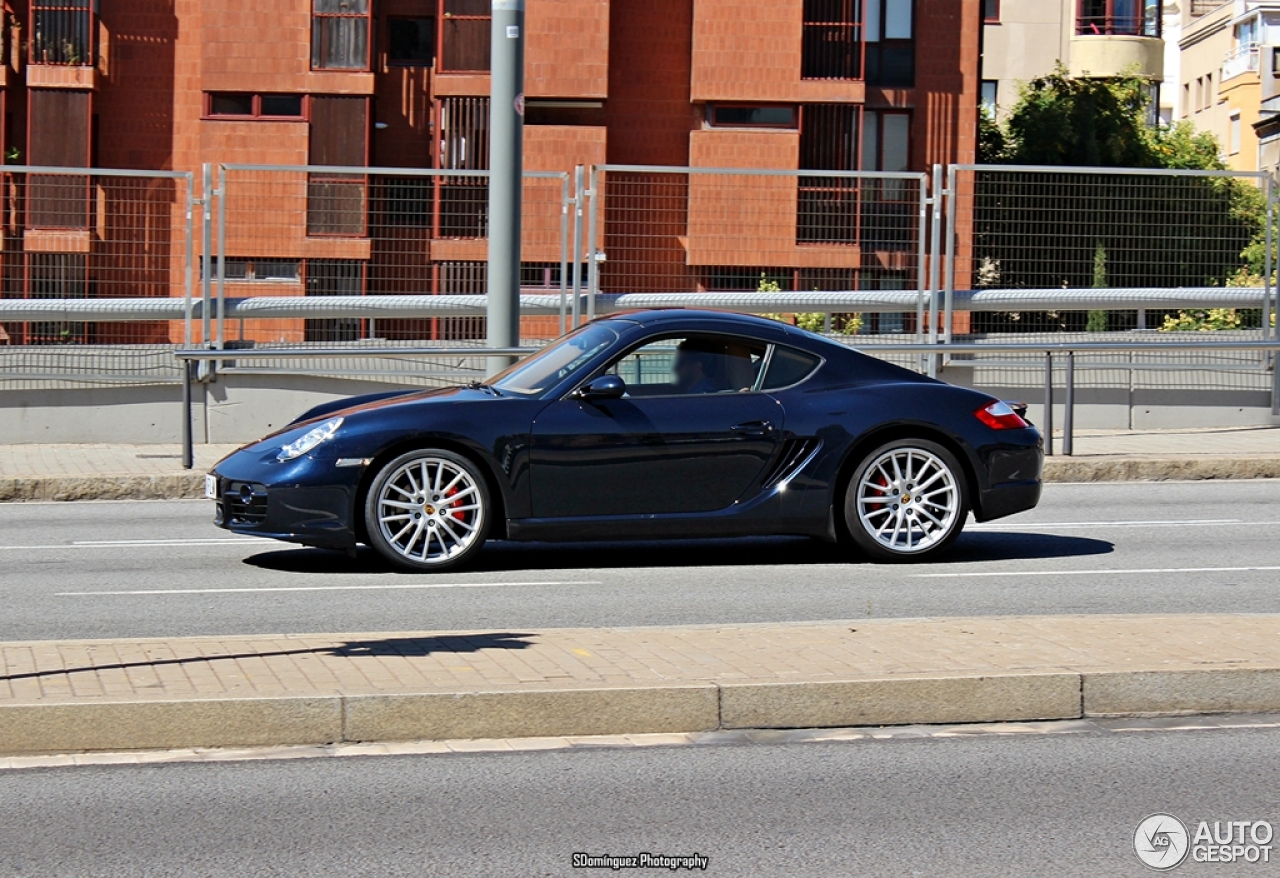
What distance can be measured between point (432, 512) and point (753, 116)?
27.5 metres

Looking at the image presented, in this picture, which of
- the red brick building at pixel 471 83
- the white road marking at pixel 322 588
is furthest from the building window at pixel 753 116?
the white road marking at pixel 322 588

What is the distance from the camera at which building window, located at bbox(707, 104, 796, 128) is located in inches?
1416

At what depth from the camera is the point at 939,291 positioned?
1858 cm

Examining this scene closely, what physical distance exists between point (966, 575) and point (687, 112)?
27769 mm

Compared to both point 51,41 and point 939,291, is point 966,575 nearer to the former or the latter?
point 939,291

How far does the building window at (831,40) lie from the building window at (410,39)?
25.1 ft

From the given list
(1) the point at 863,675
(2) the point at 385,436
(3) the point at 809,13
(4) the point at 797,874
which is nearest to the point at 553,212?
(2) the point at 385,436

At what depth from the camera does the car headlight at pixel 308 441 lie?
959 cm

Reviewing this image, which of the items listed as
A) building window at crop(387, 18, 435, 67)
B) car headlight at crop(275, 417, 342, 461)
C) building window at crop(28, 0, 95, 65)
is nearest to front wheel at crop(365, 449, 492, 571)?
car headlight at crop(275, 417, 342, 461)

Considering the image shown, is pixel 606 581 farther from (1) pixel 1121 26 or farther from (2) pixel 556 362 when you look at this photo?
(1) pixel 1121 26

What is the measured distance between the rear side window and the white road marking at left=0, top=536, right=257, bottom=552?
3.47m

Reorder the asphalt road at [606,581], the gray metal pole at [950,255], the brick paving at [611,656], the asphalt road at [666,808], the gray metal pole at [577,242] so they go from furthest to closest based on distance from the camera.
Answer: the gray metal pole at [950,255] < the gray metal pole at [577,242] < the asphalt road at [606,581] < the brick paving at [611,656] < the asphalt road at [666,808]

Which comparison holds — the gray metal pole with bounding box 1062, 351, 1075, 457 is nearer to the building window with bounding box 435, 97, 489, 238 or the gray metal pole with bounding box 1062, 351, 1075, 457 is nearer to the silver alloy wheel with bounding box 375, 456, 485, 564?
the silver alloy wheel with bounding box 375, 456, 485, 564

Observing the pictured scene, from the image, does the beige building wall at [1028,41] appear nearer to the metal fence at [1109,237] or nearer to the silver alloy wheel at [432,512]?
the metal fence at [1109,237]
